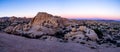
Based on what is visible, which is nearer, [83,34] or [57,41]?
[57,41]

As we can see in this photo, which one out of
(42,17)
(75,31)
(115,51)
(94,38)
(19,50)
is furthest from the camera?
(42,17)

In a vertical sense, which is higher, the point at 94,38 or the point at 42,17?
the point at 42,17

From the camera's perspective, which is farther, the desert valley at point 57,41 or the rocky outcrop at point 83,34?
the rocky outcrop at point 83,34

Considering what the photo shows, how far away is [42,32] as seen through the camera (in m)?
24.1

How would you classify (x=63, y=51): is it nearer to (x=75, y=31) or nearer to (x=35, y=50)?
(x=35, y=50)

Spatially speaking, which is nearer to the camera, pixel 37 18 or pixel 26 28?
pixel 26 28

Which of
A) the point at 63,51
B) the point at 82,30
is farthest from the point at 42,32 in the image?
the point at 63,51

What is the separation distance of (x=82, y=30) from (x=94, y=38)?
349 centimetres

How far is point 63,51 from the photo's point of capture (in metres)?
12.5

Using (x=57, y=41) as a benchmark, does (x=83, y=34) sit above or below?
above

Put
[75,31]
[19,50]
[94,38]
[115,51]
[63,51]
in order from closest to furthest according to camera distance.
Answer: [19,50] → [63,51] → [115,51] → [94,38] → [75,31]

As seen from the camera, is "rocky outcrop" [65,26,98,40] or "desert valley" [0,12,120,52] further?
"rocky outcrop" [65,26,98,40]

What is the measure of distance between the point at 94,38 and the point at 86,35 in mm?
1338

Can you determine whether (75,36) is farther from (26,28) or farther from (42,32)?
(26,28)
